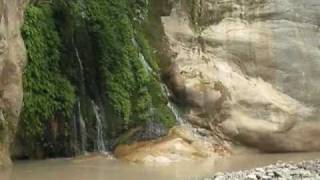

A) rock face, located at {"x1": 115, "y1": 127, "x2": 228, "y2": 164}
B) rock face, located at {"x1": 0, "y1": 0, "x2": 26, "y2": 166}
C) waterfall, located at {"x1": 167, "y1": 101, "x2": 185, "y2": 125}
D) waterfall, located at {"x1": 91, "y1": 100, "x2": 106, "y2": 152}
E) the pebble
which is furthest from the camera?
waterfall, located at {"x1": 167, "y1": 101, "x2": 185, "y2": 125}

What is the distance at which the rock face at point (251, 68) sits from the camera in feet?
51.0

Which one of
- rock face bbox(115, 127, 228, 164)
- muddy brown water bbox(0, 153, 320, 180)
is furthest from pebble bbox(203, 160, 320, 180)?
rock face bbox(115, 127, 228, 164)

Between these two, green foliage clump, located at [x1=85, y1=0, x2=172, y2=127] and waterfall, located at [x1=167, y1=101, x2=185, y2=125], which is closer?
green foliage clump, located at [x1=85, y1=0, x2=172, y2=127]

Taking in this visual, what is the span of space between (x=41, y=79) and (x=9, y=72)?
1.90 meters

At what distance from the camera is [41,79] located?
553 inches

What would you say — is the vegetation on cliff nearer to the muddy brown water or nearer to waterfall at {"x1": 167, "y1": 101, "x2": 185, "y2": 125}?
waterfall at {"x1": 167, "y1": 101, "x2": 185, "y2": 125}

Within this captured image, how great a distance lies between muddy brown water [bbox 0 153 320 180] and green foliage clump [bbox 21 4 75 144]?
86 cm

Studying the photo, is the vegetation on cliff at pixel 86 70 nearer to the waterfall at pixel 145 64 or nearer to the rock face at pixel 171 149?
the waterfall at pixel 145 64

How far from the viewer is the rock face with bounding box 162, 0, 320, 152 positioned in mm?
15539

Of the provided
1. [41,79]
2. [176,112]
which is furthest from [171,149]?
[41,79]

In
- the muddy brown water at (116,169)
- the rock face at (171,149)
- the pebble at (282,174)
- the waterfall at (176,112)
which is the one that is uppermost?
the waterfall at (176,112)

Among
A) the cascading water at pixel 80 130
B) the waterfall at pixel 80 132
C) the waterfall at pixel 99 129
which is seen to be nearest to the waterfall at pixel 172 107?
the waterfall at pixel 99 129

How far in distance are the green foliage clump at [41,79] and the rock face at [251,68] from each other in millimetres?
2616

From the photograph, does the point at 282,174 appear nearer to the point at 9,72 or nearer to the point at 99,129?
the point at 9,72
